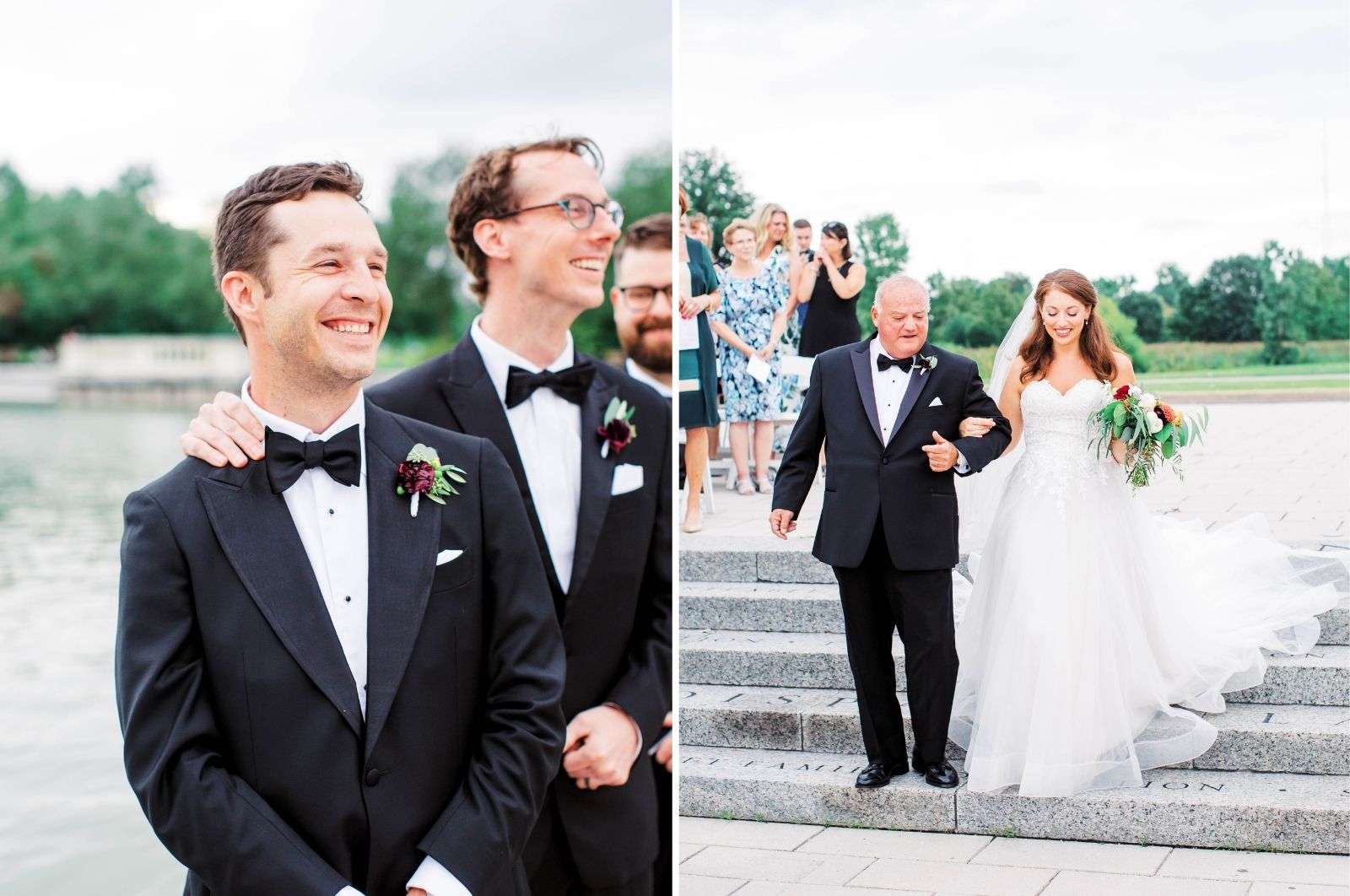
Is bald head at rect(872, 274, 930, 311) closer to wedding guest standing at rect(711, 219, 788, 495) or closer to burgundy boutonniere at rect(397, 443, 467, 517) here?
wedding guest standing at rect(711, 219, 788, 495)

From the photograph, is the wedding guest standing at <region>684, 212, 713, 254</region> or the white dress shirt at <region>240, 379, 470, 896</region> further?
the wedding guest standing at <region>684, 212, 713, 254</region>

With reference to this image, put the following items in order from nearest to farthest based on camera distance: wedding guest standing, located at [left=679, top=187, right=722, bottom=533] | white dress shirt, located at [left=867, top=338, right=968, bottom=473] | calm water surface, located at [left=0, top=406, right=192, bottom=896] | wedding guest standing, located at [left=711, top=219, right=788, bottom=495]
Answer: white dress shirt, located at [left=867, top=338, right=968, bottom=473], wedding guest standing, located at [left=679, top=187, right=722, bottom=533], wedding guest standing, located at [left=711, top=219, right=788, bottom=495], calm water surface, located at [left=0, top=406, right=192, bottom=896]

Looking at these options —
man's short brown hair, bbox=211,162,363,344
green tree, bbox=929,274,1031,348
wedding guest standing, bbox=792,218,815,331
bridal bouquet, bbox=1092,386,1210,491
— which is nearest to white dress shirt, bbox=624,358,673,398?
man's short brown hair, bbox=211,162,363,344

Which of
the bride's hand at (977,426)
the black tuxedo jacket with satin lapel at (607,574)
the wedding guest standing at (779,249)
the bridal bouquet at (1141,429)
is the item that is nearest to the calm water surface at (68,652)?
the wedding guest standing at (779,249)

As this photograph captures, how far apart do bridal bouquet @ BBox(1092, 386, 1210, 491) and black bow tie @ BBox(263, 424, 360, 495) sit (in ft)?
9.42

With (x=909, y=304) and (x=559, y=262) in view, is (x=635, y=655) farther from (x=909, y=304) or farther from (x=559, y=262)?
(x=909, y=304)

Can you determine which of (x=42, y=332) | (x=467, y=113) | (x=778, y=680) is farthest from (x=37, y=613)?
(x=467, y=113)

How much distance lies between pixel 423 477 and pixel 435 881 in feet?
1.84

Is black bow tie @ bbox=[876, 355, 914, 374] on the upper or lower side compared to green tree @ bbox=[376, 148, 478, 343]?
lower

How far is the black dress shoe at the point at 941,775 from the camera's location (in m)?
4.12

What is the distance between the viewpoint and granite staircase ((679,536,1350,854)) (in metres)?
3.90

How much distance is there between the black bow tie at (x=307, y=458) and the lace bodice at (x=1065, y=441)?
290cm

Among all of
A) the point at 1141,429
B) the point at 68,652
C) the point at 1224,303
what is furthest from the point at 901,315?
the point at 68,652

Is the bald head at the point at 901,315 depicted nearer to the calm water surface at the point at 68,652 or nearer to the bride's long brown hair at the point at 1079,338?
the bride's long brown hair at the point at 1079,338
